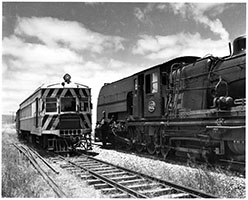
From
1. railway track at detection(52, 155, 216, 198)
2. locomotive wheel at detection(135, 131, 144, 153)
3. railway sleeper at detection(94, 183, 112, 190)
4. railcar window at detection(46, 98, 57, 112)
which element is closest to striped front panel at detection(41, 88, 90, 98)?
railcar window at detection(46, 98, 57, 112)

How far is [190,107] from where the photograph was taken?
10.2m

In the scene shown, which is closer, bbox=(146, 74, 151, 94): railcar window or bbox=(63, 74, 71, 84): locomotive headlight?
bbox=(146, 74, 151, 94): railcar window

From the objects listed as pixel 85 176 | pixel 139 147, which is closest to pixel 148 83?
pixel 139 147

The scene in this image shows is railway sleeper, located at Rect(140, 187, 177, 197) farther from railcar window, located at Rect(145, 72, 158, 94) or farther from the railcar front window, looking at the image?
the railcar front window

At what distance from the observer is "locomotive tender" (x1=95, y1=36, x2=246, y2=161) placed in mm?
8516

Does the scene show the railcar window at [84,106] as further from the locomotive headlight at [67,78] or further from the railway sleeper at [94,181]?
the railway sleeper at [94,181]

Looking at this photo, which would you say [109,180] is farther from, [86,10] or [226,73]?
[226,73]

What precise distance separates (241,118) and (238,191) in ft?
7.31

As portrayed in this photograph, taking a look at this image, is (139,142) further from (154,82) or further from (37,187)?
(37,187)

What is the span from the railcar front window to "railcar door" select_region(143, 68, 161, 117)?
3191 mm

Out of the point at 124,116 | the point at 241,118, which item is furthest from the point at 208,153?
the point at 124,116

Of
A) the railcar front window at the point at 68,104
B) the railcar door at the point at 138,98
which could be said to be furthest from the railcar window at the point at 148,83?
the railcar front window at the point at 68,104

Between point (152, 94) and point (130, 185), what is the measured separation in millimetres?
5870

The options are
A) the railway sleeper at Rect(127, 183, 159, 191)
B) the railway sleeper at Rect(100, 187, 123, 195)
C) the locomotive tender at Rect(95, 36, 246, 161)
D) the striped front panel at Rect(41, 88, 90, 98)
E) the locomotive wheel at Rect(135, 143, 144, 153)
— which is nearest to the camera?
the railway sleeper at Rect(100, 187, 123, 195)
